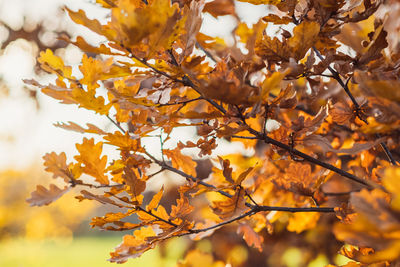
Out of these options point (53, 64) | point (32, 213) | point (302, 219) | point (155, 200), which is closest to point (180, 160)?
point (155, 200)

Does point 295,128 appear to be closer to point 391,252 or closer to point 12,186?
point 391,252

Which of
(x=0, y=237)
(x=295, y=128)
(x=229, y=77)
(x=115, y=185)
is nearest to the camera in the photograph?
(x=229, y=77)

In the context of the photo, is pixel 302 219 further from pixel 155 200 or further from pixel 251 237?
pixel 155 200

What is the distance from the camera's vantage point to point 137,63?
2.23ft

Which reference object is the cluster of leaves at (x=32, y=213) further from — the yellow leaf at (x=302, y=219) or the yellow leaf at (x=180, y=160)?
the yellow leaf at (x=180, y=160)

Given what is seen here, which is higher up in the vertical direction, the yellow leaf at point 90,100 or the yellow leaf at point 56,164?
the yellow leaf at point 90,100

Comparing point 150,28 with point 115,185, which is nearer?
point 150,28

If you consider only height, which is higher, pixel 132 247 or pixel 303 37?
pixel 303 37

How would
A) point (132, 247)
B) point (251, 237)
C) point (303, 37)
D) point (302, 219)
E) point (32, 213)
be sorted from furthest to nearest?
point (32, 213) < point (302, 219) < point (251, 237) < point (132, 247) < point (303, 37)

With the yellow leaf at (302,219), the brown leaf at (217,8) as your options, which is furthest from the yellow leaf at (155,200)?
the yellow leaf at (302,219)

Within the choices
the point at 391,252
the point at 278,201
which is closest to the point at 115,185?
the point at 391,252

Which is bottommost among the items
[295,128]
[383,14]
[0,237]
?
[295,128]

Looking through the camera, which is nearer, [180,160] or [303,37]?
[303,37]

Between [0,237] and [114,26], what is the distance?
22862 mm
